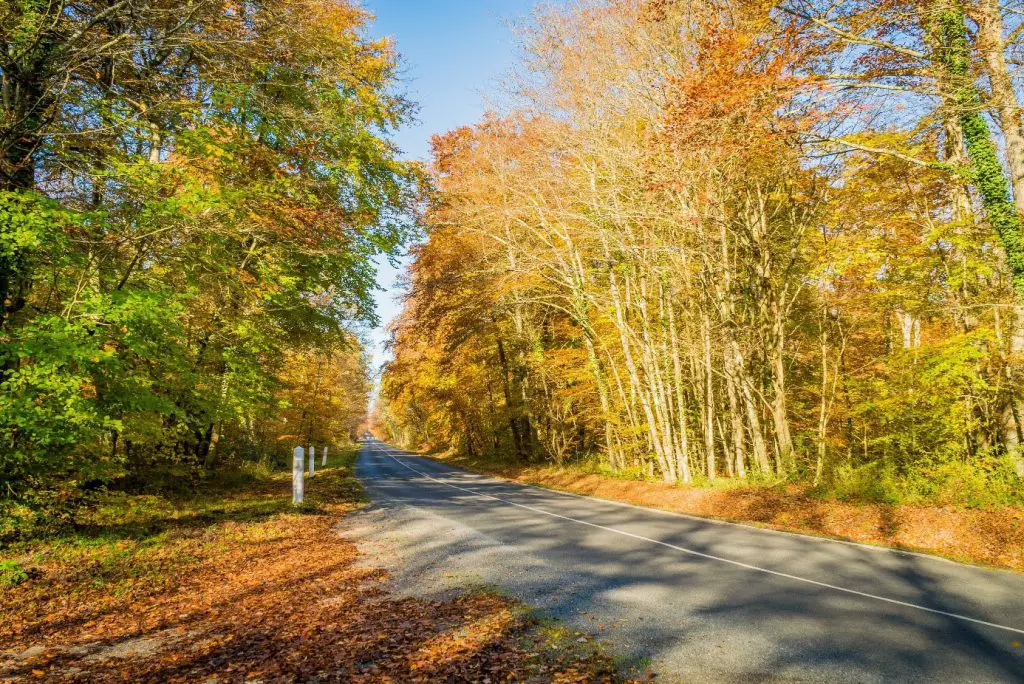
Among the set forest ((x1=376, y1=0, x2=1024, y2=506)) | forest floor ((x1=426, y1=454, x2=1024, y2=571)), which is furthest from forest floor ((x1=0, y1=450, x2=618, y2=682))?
forest ((x1=376, y1=0, x2=1024, y2=506))

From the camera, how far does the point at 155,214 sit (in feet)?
26.1

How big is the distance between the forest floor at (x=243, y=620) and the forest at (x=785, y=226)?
8655mm

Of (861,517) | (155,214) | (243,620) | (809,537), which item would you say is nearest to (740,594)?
(809,537)

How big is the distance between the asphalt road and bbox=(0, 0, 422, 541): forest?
4.65m

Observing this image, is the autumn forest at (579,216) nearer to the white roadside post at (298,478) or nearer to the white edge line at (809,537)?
the white roadside post at (298,478)

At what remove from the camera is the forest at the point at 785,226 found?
9.00 meters

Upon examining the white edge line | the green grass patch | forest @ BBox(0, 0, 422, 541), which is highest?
forest @ BBox(0, 0, 422, 541)

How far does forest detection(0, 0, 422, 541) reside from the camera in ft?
22.3

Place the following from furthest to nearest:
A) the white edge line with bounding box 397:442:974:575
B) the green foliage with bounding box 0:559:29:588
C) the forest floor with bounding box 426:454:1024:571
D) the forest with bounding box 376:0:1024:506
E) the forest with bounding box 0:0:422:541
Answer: the forest with bounding box 376:0:1024:506
the forest floor with bounding box 426:454:1024:571
the white edge line with bounding box 397:442:974:575
the forest with bounding box 0:0:422:541
the green foliage with bounding box 0:559:29:588

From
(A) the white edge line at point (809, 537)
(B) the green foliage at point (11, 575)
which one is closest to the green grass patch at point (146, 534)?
(B) the green foliage at point (11, 575)

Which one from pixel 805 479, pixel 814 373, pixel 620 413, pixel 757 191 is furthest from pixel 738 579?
pixel 620 413

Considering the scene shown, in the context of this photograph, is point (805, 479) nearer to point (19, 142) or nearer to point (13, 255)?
point (13, 255)

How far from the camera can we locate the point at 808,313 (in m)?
15.5

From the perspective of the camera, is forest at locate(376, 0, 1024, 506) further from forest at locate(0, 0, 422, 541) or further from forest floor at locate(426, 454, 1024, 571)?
forest at locate(0, 0, 422, 541)
